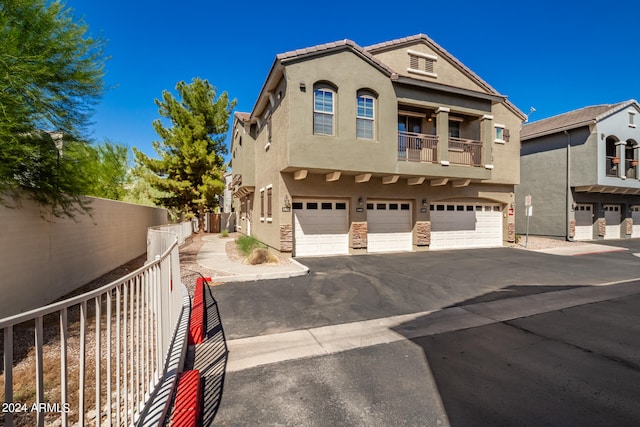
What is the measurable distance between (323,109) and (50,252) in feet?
29.2

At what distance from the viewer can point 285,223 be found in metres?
11.7

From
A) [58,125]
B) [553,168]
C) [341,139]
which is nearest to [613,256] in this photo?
[553,168]

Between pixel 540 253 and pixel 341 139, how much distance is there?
10.7 m

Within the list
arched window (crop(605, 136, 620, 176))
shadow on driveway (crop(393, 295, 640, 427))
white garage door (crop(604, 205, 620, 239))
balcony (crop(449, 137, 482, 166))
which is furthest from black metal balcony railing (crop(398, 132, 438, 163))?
white garage door (crop(604, 205, 620, 239))

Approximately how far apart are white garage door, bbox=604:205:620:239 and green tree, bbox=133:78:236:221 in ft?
90.6

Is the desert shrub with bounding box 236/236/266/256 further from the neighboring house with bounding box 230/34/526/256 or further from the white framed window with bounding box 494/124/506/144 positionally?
the white framed window with bounding box 494/124/506/144

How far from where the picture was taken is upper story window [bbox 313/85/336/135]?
35.9ft

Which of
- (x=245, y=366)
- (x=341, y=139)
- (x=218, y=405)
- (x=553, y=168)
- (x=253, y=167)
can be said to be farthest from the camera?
(x=553, y=168)

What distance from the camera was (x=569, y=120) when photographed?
65.3 ft

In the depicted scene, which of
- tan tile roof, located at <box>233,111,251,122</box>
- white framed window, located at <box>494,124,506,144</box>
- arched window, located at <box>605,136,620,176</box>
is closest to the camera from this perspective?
white framed window, located at <box>494,124,506,144</box>

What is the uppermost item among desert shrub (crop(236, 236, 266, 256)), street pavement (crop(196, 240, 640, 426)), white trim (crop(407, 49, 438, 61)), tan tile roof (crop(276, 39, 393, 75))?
white trim (crop(407, 49, 438, 61))

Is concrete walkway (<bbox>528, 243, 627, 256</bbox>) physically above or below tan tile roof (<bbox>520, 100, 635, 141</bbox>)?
below

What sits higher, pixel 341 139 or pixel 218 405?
pixel 341 139

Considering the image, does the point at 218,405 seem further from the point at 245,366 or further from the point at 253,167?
the point at 253,167
